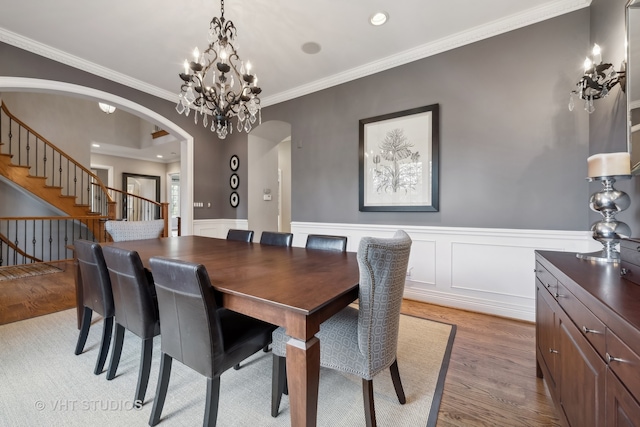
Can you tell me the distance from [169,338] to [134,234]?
2.13 metres

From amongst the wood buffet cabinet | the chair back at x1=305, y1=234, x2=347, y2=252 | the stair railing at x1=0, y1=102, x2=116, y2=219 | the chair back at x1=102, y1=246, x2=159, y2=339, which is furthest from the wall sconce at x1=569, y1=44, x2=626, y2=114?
the stair railing at x1=0, y1=102, x2=116, y2=219

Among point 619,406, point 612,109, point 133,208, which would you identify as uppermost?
point 612,109

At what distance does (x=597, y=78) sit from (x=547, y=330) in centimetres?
190

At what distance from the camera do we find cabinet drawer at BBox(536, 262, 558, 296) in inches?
51.6

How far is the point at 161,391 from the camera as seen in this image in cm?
137

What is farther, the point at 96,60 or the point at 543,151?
the point at 96,60

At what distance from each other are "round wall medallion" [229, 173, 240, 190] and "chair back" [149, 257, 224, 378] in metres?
3.88

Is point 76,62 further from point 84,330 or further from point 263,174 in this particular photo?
point 84,330

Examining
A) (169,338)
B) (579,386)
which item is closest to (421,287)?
(579,386)

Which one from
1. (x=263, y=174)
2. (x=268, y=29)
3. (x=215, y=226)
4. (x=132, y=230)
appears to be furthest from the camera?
(x=263, y=174)

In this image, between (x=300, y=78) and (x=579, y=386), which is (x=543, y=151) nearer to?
(x=579, y=386)

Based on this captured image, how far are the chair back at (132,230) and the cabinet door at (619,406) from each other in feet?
11.8

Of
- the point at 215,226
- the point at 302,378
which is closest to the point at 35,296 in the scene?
the point at 215,226

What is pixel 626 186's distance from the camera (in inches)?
70.6
